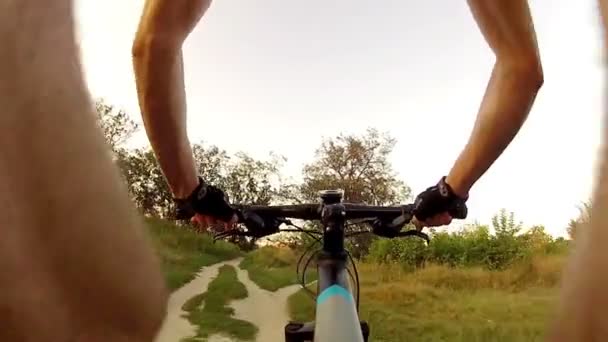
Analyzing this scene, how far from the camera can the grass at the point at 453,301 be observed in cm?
129

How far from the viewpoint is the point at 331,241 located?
0.72 metres

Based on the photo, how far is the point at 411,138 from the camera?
1.32 meters

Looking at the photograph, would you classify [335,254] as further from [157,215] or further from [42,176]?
[157,215]

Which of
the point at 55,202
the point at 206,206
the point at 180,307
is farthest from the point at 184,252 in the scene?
the point at 206,206

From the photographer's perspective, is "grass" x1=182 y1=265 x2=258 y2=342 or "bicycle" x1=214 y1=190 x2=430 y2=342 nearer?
"bicycle" x1=214 y1=190 x2=430 y2=342

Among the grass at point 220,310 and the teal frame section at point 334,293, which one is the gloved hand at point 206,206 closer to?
the teal frame section at point 334,293

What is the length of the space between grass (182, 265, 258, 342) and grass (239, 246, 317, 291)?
3 centimetres

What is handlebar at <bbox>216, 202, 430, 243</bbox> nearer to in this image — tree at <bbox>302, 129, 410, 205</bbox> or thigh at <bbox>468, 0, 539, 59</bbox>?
thigh at <bbox>468, 0, 539, 59</bbox>

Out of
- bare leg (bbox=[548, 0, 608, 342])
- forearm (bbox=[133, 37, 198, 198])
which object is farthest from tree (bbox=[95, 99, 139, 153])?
bare leg (bbox=[548, 0, 608, 342])

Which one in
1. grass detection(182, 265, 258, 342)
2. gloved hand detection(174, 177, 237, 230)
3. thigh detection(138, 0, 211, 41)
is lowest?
grass detection(182, 265, 258, 342)

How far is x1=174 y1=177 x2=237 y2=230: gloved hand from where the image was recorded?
0.76m

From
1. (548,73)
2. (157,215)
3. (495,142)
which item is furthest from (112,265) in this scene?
(548,73)

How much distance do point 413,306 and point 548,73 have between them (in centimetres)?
44

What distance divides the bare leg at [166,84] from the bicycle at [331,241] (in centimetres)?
8
